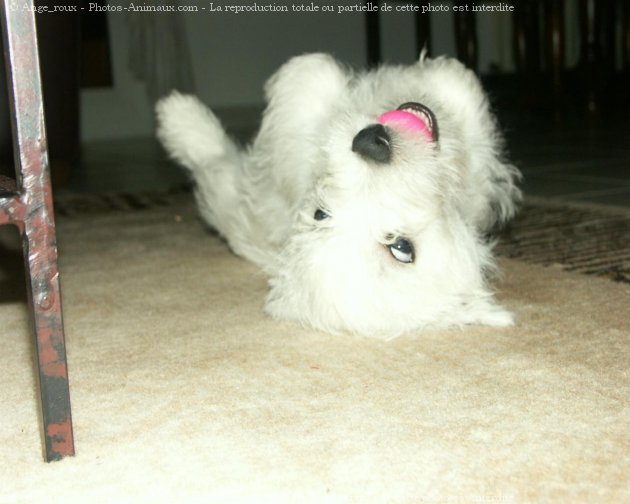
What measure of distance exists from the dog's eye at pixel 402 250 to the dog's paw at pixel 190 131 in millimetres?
911

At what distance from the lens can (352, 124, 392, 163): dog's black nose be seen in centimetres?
140

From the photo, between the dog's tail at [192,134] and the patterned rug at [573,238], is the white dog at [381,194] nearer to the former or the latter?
the patterned rug at [573,238]

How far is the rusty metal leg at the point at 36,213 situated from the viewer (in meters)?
Answer: 0.95

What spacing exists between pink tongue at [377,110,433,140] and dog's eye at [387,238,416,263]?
7.1 inches

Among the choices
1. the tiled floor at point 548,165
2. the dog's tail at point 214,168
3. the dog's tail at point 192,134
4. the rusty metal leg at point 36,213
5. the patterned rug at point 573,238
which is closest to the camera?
the rusty metal leg at point 36,213

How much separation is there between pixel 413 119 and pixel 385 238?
0.21 m

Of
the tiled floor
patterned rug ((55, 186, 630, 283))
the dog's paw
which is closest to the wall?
the tiled floor

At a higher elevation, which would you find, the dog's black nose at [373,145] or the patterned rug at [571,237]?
the dog's black nose at [373,145]

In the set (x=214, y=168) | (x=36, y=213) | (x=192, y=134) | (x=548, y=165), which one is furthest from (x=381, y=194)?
(x=548, y=165)

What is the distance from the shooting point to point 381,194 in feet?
4.71

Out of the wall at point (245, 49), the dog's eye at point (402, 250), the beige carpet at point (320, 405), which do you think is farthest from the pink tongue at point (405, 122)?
the wall at point (245, 49)

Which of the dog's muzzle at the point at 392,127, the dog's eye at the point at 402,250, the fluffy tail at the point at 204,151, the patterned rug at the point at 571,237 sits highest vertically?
the dog's muzzle at the point at 392,127

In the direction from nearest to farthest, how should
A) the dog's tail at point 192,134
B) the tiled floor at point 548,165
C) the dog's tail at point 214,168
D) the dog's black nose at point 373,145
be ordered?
1. the dog's black nose at point 373,145
2. the dog's tail at point 214,168
3. the dog's tail at point 192,134
4. the tiled floor at point 548,165

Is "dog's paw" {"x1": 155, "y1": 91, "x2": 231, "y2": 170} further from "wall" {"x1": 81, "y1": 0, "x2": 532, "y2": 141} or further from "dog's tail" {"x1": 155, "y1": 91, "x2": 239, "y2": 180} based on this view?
"wall" {"x1": 81, "y1": 0, "x2": 532, "y2": 141}
